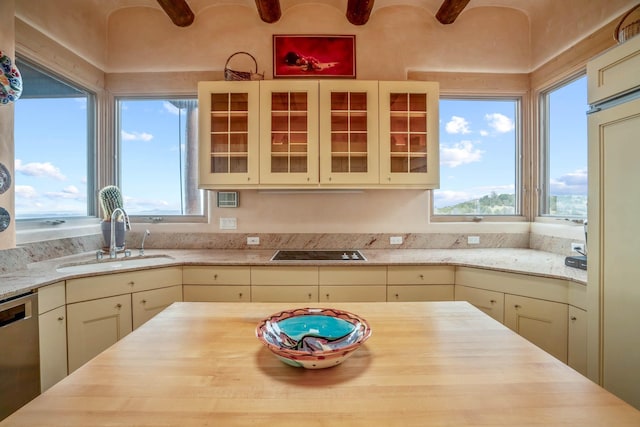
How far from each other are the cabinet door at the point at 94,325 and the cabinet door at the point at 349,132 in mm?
1639

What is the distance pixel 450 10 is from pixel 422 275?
2189mm

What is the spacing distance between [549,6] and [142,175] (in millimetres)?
3840

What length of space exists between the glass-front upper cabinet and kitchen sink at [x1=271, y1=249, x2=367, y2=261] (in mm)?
624

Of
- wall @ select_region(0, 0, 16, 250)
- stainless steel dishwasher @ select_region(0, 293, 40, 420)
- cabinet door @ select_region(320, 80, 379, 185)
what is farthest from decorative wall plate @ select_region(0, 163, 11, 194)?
cabinet door @ select_region(320, 80, 379, 185)

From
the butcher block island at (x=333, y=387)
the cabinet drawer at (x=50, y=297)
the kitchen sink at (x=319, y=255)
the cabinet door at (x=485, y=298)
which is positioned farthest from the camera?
the kitchen sink at (x=319, y=255)

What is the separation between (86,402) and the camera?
60 centimetres

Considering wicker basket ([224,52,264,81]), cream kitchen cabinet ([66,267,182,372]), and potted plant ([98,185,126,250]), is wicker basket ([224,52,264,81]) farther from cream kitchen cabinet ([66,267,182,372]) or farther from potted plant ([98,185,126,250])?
cream kitchen cabinet ([66,267,182,372])

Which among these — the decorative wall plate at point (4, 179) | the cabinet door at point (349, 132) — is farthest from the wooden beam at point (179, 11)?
the decorative wall plate at point (4, 179)

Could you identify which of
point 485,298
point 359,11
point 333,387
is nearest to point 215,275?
Result: point 333,387

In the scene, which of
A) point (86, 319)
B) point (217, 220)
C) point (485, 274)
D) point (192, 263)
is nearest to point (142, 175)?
point (217, 220)

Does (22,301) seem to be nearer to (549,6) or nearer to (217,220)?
(217,220)

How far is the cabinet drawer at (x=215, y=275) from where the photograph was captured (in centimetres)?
219

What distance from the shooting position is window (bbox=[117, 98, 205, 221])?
9.40 feet

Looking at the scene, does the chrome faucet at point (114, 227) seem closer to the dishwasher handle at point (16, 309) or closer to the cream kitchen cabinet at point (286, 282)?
the dishwasher handle at point (16, 309)
